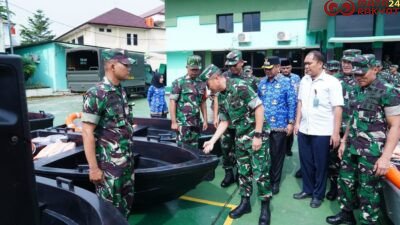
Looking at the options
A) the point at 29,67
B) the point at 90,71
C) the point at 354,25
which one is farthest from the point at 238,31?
the point at 29,67

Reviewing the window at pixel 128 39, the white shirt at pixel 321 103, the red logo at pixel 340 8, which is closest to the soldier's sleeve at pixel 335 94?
the white shirt at pixel 321 103

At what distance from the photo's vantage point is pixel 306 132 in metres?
3.36

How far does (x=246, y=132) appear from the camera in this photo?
9.50 ft

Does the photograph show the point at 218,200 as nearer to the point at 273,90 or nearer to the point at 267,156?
the point at 267,156

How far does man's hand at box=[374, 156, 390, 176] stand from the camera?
2.36 meters

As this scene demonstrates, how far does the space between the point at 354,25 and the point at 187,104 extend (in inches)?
286

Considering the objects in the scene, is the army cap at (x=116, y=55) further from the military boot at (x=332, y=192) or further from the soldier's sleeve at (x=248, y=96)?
the military boot at (x=332, y=192)

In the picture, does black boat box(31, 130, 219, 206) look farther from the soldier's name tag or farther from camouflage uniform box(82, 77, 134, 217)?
the soldier's name tag

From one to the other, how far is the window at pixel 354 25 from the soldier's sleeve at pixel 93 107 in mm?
Result: 8603

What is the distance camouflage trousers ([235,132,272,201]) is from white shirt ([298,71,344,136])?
0.68 meters

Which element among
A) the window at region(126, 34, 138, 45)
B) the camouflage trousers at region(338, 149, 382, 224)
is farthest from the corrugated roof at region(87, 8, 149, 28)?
the camouflage trousers at region(338, 149, 382, 224)

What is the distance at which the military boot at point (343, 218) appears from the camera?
113 inches

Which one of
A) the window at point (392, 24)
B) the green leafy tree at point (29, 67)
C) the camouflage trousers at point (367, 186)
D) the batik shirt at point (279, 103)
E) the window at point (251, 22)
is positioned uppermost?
the window at point (251, 22)

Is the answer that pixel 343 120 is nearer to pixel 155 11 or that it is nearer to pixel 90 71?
pixel 90 71
